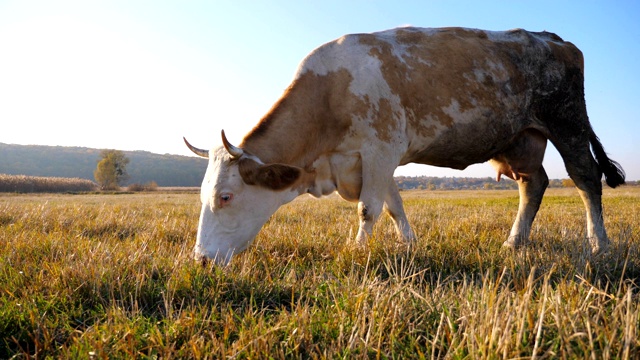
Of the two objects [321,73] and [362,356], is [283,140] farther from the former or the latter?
[362,356]

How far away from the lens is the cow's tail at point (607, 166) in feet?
18.9

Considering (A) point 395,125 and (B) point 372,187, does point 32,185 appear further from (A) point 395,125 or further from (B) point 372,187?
(A) point 395,125

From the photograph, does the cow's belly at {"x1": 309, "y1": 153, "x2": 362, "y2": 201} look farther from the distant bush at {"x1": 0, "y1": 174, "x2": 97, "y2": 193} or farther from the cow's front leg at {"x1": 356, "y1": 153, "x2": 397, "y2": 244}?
the distant bush at {"x1": 0, "y1": 174, "x2": 97, "y2": 193}

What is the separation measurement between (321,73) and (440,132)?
1.41 metres

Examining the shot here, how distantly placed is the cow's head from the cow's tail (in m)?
4.09

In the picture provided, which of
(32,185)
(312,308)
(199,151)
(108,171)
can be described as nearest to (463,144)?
(199,151)

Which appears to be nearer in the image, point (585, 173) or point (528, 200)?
point (585, 173)

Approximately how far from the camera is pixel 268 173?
4.06 metres

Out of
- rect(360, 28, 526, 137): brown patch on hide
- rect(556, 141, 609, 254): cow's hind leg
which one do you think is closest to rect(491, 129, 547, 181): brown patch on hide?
A: rect(556, 141, 609, 254): cow's hind leg

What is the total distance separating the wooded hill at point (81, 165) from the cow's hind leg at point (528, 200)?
155747 millimetres

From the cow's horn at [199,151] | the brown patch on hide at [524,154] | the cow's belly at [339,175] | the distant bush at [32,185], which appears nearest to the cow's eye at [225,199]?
the cow's horn at [199,151]

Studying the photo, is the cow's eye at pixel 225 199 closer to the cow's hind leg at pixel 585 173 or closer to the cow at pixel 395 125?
the cow at pixel 395 125

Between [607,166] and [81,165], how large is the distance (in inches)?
7236

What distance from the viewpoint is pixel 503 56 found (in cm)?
522
